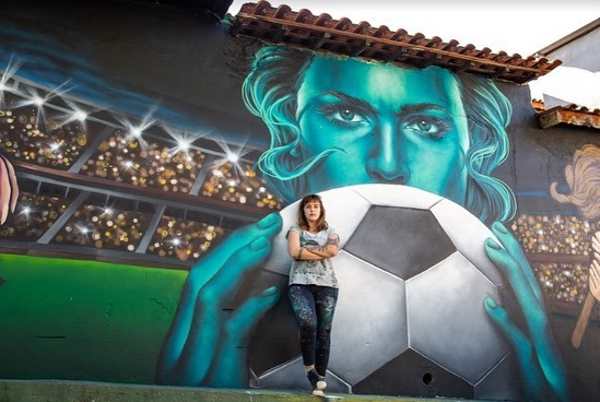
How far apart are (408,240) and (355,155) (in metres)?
1.07

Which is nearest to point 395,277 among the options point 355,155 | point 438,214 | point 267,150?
point 438,214

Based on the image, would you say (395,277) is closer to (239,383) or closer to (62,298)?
(239,383)

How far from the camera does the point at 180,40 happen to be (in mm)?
6398

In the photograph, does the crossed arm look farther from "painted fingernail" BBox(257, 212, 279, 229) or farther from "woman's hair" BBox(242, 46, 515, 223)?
"woman's hair" BBox(242, 46, 515, 223)

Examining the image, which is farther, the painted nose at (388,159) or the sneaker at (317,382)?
the painted nose at (388,159)

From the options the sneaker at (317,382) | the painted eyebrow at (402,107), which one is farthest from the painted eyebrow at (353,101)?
the sneaker at (317,382)

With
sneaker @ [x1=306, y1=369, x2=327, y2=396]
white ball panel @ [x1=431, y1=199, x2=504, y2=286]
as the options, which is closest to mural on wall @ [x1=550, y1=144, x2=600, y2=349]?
white ball panel @ [x1=431, y1=199, x2=504, y2=286]

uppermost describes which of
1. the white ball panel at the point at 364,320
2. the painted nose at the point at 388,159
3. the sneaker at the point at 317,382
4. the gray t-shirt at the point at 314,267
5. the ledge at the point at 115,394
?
the painted nose at the point at 388,159

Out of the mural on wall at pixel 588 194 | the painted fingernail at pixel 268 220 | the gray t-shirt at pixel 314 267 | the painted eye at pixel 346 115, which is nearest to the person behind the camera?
the gray t-shirt at pixel 314 267

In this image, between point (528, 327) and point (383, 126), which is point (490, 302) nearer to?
point (528, 327)

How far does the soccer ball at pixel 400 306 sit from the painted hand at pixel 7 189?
2.30 meters

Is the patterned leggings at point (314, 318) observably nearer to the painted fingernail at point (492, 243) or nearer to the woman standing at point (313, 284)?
the woman standing at point (313, 284)

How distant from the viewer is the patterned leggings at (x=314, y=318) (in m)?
5.34

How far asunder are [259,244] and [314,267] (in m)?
0.74
